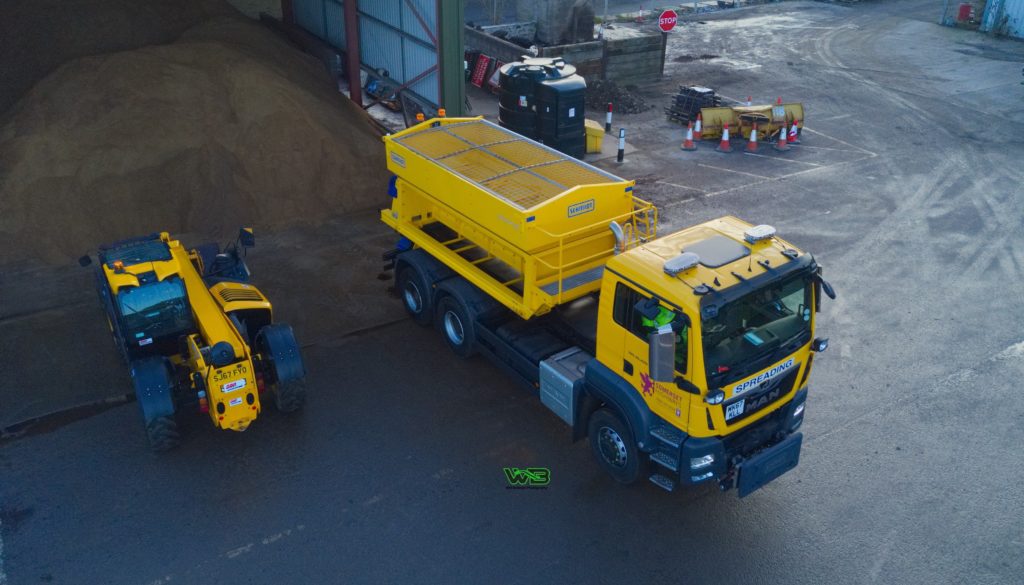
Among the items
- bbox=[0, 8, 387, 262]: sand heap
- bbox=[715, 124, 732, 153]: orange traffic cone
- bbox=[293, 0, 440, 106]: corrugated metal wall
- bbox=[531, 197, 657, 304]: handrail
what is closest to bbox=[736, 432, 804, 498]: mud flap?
bbox=[531, 197, 657, 304]: handrail

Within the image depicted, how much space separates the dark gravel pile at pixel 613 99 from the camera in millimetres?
23094

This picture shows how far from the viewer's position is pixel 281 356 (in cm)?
977

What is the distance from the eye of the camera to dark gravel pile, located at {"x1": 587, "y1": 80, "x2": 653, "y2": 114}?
23.1 meters

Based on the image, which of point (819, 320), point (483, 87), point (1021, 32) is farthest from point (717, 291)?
point (1021, 32)

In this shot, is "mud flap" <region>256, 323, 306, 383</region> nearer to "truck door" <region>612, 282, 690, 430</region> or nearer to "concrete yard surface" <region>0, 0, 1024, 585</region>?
"concrete yard surface" <region>0, 0, 1024, 585</region>

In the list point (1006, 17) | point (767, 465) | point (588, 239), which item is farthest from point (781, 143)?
point (1006, 17)

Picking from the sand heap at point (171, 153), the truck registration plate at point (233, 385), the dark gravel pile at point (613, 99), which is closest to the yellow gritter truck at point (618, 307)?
the truck registration plate at point (233, 385)

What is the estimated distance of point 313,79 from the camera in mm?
19141

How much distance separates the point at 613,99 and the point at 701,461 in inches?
675

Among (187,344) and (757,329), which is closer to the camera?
(757,329)

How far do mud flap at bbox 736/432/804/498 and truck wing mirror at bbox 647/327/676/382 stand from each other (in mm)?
1455

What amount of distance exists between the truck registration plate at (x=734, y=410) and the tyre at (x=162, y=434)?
20.7 feet

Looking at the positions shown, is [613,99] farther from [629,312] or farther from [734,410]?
[734,410]

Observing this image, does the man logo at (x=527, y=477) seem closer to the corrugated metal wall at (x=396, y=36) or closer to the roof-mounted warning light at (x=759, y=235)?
the roof-mounted warning light at (x=759, y=235)
